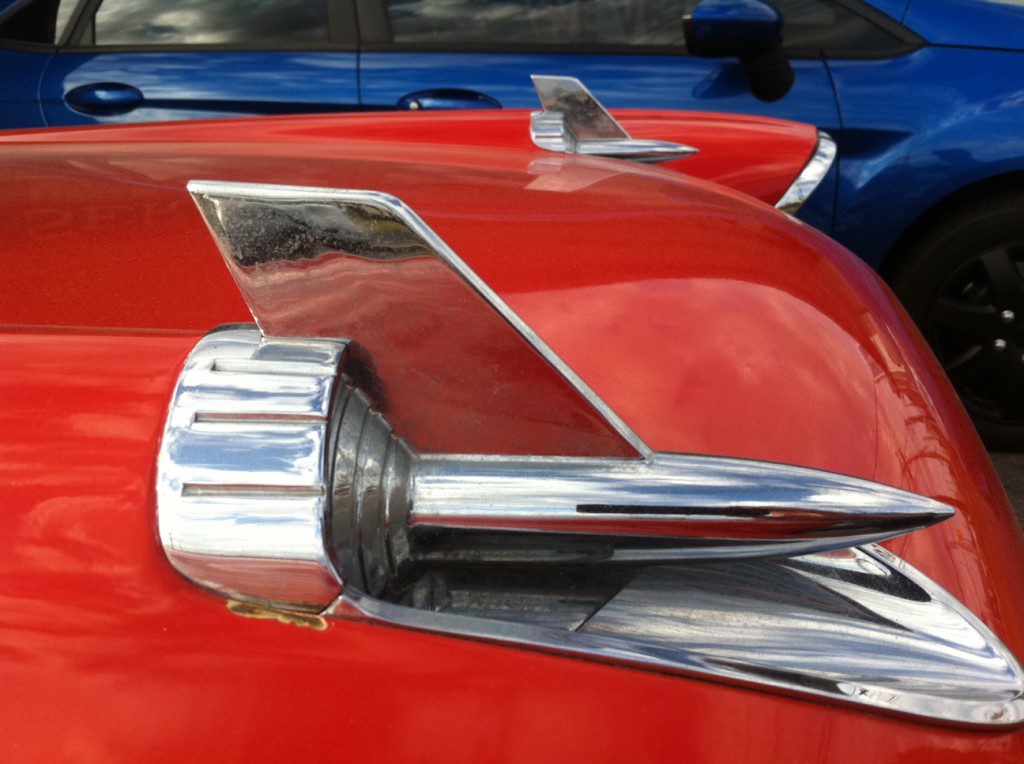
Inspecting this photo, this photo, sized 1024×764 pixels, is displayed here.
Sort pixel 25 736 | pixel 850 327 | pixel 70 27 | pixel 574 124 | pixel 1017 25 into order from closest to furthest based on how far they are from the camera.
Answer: pixel 25 736
pixel 850 327
pixel 574 124
pixel 1017 25
pixel 70 27

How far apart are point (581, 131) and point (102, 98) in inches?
78.0

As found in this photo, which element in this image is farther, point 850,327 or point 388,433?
point 850,327

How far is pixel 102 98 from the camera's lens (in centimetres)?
332

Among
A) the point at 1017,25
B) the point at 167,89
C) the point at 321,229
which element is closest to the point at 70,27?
the point at 167,89

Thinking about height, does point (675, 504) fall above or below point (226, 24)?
above

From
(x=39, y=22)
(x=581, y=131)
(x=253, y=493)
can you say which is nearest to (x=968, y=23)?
(x=581, y=131)

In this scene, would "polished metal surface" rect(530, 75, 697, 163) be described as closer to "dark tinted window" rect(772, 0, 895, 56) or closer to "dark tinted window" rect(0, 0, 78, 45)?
"dark tinted window" rect(772, 0, 895, 56)

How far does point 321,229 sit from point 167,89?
2.92 m

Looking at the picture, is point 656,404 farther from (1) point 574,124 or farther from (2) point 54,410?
(1) point 574,124

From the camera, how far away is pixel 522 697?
24.9 inches

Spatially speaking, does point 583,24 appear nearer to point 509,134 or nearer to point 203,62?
point 203,62

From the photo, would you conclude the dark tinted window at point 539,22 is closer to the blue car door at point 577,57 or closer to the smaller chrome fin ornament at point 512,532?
the blue car door at point 577,57

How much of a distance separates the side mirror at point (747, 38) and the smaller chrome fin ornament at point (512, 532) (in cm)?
263

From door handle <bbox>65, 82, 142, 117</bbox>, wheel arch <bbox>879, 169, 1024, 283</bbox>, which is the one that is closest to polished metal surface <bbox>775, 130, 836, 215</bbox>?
wheel arch <bbox>879, 169, 1024, 283</bbox>
